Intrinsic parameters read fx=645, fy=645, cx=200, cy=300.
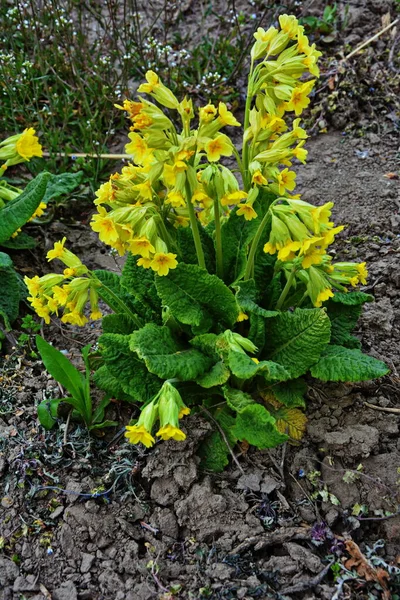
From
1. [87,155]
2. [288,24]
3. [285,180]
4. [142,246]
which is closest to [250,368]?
[142,246]

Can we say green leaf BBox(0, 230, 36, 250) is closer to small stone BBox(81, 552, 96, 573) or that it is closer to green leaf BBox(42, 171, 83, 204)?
green leaf BBox(42, 171, 83, 204)

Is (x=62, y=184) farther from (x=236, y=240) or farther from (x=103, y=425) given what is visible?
(x=103, y=425)

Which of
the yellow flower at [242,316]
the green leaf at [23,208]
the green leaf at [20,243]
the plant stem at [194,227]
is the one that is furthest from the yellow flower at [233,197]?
the green leaf at [20,243]

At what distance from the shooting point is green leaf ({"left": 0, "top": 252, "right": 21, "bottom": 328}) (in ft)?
10.6

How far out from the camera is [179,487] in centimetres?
246

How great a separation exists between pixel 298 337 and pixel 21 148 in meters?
1.86

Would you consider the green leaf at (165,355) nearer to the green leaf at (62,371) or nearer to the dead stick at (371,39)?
the green leaf at (62,371)

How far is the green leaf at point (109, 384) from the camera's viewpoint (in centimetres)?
268

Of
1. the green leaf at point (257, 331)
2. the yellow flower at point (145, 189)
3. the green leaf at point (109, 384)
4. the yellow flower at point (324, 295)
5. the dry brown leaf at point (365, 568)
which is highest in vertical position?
the yellow flower at point (145, 189)

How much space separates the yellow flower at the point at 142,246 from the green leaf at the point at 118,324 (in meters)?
0.49

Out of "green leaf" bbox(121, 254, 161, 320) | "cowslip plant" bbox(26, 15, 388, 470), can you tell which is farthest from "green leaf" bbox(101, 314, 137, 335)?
"green leaf" bbox(121, 254, 161, 320)

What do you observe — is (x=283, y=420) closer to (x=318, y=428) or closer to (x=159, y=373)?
(x=318, y=428)

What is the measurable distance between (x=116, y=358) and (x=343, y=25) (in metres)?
3.53

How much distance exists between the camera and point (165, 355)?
8.05 ft
